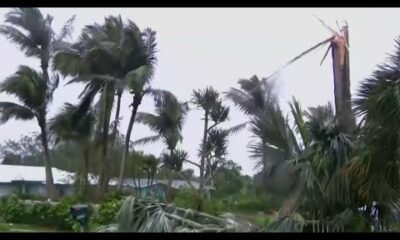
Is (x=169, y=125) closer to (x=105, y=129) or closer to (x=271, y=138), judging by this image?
(x=105, y=129)

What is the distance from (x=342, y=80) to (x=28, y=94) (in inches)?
479

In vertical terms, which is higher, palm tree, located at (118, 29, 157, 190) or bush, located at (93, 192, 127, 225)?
palm tree, located at (118, 29, 157, 190)

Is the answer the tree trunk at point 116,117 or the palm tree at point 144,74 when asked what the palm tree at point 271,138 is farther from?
the tree trunk at point 116,117

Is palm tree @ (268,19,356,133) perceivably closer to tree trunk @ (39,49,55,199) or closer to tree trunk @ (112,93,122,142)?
tree trunk @ (112,93,122,142)

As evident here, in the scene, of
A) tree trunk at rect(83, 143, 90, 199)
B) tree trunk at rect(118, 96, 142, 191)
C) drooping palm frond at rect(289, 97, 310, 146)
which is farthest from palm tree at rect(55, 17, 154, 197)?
drooping palm frond at rect(289, 97, 310, 146)

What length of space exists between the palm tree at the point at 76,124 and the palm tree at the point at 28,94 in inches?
27.8

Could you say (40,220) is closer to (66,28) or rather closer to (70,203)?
(70,203)

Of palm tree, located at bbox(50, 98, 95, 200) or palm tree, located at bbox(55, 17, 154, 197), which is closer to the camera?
palm tree, located at bbox(55, 17, 154, 197)

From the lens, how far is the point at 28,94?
16.7 metres

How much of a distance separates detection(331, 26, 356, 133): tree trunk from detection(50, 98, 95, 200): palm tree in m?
10.4

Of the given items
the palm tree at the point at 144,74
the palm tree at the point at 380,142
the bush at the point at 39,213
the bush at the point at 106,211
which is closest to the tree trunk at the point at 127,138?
the palm tree at the point at 144,74

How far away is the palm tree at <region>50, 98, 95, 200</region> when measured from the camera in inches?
637

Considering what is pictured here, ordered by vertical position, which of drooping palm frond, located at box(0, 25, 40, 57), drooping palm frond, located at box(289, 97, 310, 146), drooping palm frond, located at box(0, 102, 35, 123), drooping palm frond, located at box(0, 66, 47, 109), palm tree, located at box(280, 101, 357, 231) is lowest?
palm tree, located at box(280, 101, 357, 231)

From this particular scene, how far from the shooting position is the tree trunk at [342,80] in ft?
18.3
